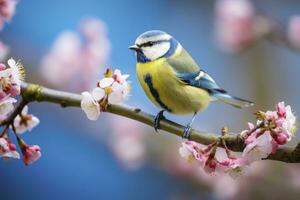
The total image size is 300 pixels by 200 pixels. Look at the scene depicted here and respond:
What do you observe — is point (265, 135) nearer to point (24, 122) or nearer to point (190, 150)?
point (190, 150)

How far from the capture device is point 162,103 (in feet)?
2.26

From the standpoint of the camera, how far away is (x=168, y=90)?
71 cm

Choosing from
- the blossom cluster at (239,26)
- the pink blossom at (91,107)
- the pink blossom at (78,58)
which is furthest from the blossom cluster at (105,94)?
the blossom cluster at (239,26)

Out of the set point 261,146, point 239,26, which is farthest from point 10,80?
point 239,26

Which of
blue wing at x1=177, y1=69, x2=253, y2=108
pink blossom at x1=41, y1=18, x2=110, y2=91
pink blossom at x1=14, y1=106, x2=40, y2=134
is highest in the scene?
pink blossom at x1=41, y1=18, x2=110, y2=91

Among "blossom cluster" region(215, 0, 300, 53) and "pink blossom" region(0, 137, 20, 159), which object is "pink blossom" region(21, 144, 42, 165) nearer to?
"pink blossom" region(0, 137, 20, 159)

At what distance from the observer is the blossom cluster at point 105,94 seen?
0.55 m

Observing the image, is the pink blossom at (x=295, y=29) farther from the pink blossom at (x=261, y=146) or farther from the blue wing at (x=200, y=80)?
the pink blossom at (x=261, y=146)

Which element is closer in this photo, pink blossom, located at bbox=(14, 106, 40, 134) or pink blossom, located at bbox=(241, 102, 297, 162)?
pink blossom, located at bbox=(241, 102, 297, 162)

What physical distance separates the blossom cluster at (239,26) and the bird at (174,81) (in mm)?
492

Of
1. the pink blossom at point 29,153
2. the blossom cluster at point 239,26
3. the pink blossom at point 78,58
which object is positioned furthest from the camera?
the blossom cluster at point 239,26

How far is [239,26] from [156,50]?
25.3 inches

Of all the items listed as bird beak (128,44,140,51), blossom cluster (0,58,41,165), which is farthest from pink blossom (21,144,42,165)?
bird beak (128,44,140,51)

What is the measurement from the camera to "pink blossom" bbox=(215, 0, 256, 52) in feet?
4.17
